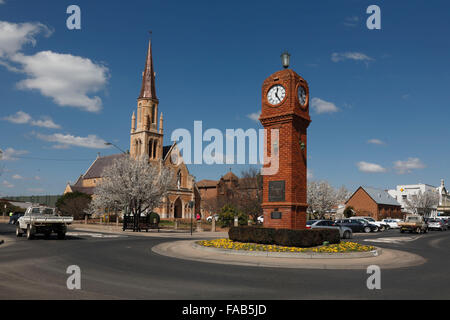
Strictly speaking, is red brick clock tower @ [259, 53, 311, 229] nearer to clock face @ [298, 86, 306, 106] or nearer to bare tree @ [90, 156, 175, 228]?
clock face @ [298, 86, 306, 106]

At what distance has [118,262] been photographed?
13359mm

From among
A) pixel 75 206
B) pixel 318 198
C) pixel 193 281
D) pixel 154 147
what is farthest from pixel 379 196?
pixel 193 281

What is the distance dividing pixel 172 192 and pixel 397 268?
6961 centimetres

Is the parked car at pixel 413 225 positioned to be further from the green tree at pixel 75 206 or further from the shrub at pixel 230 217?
the green tree at pixel 75 206

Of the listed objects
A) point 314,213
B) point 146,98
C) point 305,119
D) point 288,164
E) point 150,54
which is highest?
point 150,54

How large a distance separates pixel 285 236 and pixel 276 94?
7.05m

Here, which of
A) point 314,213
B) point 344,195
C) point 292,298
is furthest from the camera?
point 344,195

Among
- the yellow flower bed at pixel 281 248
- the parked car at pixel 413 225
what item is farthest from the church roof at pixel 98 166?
the yellow flower bed at pixel 281 248

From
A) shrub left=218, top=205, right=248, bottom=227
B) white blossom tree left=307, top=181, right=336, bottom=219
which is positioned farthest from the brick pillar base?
white blossom tree left=307, top=181, right=336, bottom=219

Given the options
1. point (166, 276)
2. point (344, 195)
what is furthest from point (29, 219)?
point (344, 195)

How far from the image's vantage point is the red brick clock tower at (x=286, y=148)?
1764 centimetres

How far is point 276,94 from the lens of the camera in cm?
1894
